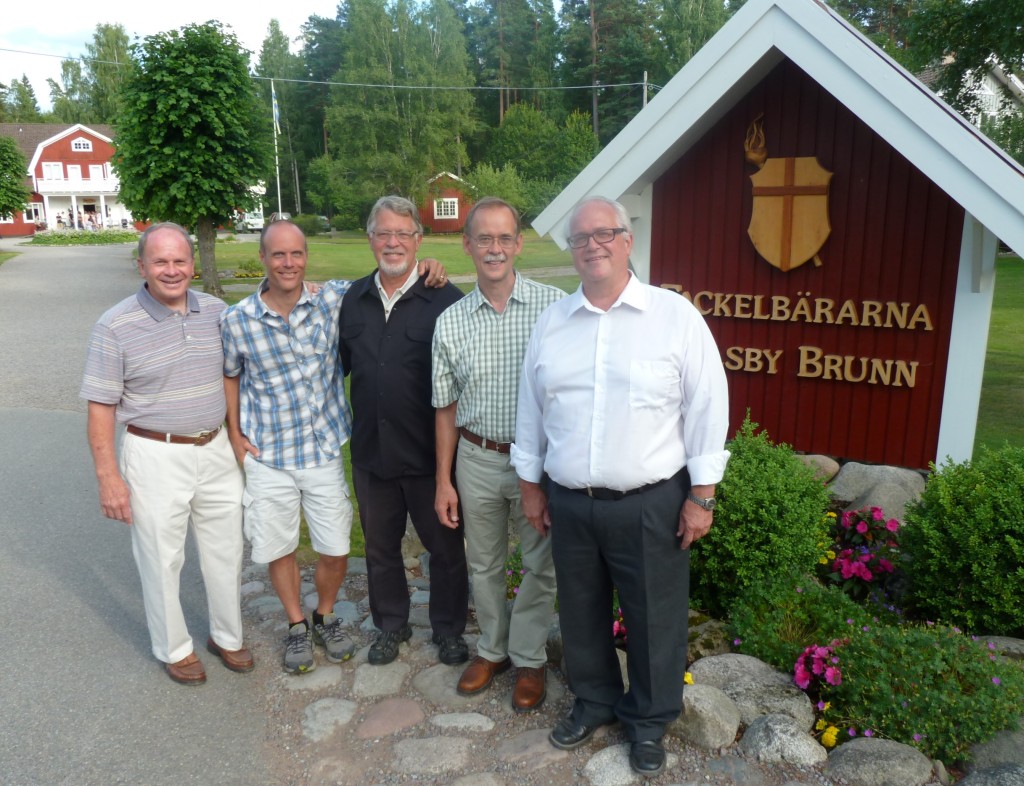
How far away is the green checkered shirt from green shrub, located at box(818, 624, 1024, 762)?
1647 millimetres

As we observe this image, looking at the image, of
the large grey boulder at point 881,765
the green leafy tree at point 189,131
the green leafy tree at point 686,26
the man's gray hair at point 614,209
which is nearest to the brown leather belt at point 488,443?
the man's gray hair at point 614,209

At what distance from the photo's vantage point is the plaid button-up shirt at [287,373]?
12.3 feet

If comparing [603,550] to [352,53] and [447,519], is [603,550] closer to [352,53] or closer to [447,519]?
[447,519]

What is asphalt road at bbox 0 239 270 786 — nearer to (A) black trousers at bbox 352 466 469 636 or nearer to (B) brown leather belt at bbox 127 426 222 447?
(A) black trousers at bbox 352 466 469 636

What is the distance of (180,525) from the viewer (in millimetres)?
3855

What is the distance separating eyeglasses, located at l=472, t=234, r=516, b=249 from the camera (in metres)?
3.35

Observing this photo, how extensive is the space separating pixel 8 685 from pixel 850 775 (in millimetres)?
3589

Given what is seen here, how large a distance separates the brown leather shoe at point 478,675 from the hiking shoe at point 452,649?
13cm

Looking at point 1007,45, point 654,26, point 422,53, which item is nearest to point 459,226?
point 422,53

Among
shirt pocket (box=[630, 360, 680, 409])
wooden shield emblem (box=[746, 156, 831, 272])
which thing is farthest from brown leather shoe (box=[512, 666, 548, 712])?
wooden shield emblem (box=[746, 156, 831, 272])

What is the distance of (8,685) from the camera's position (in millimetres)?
3910

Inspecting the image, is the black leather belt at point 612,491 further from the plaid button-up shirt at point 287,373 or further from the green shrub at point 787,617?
the plaid button-up shirt at point 287,373

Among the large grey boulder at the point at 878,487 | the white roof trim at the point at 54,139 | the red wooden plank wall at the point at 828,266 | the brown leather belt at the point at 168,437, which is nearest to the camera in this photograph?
the brown leather belt at the point at 168,437

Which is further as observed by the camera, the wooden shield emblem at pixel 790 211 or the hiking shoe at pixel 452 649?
the wooden shield emblem at pixel 790 211
